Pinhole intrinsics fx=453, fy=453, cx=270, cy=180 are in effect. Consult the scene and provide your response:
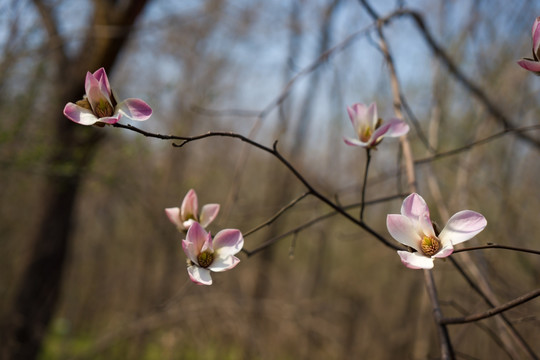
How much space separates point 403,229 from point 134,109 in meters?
0.38

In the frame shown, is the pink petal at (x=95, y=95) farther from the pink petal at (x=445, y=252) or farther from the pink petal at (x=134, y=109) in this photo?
the pink petal at (x=445, y=252)

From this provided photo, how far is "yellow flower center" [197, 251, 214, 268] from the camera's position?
61 cm

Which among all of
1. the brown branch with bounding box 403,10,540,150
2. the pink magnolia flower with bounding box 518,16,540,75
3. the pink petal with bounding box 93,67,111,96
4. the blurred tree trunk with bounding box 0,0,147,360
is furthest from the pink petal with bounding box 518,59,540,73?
the blurred tree trunk with bounding box 0,0,147,360

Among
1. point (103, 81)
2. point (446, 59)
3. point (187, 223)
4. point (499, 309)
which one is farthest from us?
point (446, 59)

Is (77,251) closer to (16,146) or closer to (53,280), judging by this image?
(53,280)

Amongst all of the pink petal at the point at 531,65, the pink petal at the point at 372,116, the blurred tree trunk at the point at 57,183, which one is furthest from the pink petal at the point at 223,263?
the blurred tree trunk at the point at 57,183

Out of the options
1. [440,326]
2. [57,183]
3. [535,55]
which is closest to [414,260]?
[440,326]

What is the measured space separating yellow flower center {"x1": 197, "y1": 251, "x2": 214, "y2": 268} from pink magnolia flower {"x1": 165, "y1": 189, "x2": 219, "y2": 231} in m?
0.10

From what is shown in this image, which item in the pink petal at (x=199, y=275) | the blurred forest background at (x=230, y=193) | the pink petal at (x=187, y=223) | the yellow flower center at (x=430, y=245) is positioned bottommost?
the blurred forest background at (x=230, y=193)

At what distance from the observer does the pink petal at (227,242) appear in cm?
62

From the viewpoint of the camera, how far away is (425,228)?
1.83 feet

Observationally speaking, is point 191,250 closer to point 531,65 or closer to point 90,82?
point 90,82

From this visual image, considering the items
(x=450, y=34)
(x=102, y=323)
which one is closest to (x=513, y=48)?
(x=450, y=34)

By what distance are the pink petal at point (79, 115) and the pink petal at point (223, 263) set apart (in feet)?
0.80
